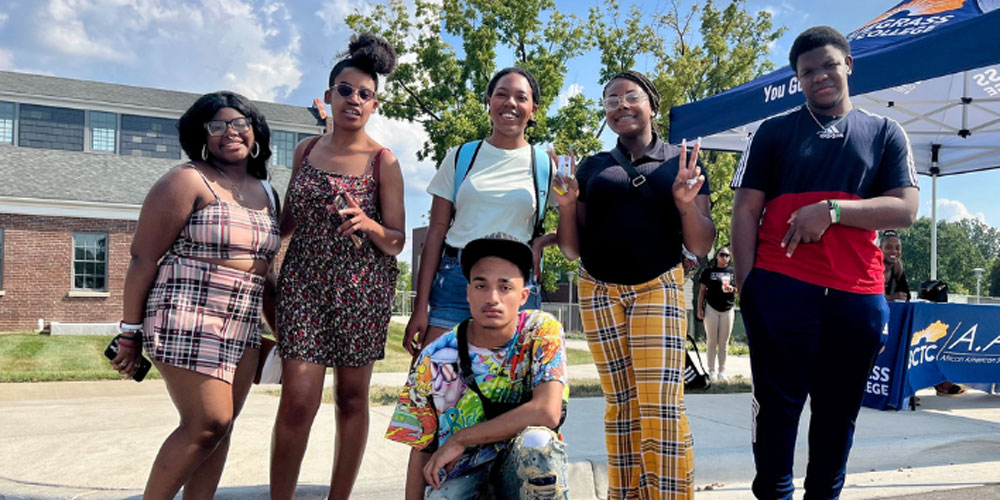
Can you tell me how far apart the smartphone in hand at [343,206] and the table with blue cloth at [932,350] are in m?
5.53

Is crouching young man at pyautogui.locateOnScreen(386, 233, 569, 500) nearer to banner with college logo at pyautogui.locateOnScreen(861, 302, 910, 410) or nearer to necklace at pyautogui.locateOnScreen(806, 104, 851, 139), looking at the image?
necklace at pyautogui.locateOnScreen(806, 104, 851, 139)

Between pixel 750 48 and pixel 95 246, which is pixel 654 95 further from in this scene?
pixel 750 48

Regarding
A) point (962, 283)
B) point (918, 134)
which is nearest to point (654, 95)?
point (918, 134)

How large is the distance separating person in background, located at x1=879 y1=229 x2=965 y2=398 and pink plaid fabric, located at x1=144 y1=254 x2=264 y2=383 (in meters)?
7.64

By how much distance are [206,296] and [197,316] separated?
9 cm

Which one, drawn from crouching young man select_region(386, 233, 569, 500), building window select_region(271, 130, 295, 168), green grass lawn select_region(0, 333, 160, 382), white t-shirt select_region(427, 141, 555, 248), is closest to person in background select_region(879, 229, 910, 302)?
white t-shirt select_region(427, 141, 555, 248)

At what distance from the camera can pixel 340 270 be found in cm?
312

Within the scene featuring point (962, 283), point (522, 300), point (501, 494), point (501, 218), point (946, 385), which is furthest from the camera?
point (962, 283)

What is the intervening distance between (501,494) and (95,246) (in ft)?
67.9

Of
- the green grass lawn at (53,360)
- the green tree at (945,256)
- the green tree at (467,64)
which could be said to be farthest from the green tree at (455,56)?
the green tree at (945,256)

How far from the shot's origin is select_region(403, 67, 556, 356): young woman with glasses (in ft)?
10.3

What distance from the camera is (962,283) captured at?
276 feet

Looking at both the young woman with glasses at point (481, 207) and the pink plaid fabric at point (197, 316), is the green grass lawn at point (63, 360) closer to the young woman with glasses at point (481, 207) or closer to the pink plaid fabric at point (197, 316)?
the young woman with glasses at point (481, 207)

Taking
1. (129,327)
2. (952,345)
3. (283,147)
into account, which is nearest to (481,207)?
(129,327)
